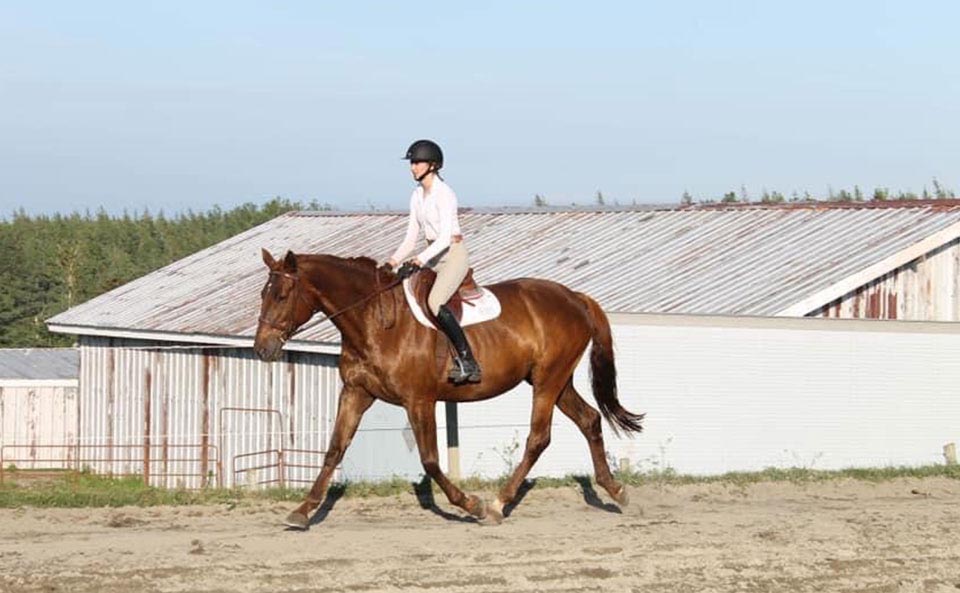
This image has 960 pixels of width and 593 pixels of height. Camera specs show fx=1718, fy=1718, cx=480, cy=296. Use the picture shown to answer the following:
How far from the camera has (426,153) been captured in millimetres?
13055

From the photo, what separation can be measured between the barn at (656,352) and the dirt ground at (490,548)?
16.0ft

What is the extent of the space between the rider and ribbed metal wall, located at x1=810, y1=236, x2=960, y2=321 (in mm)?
10940

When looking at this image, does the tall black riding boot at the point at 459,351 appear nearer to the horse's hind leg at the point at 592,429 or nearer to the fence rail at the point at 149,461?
the horse's hind leg at the point at 592,429

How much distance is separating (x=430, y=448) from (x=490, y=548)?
4.43 ft

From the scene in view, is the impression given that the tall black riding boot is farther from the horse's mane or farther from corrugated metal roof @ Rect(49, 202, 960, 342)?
corrugated metal roof @ Rect(49, 202, 960, 342)

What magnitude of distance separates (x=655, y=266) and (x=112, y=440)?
12.5 metres

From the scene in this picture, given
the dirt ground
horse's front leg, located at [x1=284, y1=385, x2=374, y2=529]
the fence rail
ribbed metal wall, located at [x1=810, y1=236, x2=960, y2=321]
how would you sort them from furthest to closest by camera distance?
the fence rail → ribbed metal wall, located at [x1=810, y1=236, x2=960, y2=321] → horse's front leg, located at [x1=284, y1=385, x2=374, y2=529] → the dirt ground

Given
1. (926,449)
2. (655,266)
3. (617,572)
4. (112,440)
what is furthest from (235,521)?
(112,440)

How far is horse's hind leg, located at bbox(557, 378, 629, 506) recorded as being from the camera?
1430 centimetres

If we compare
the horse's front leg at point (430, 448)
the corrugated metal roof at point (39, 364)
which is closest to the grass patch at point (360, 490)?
the horse's front leg at point (430, 448)

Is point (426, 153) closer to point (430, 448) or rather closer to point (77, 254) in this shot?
point (430, 448)

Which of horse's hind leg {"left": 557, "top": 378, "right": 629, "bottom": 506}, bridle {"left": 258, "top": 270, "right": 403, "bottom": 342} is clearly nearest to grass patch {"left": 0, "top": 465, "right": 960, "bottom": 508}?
horse's hind leg {"left": 557, "top": 378, "right": 629, "bottom": 506}

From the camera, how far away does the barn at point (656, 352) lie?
21.3 meters

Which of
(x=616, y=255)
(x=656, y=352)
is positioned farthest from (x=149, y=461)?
(x=656, y=352)
